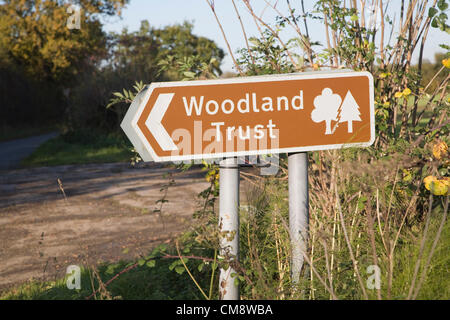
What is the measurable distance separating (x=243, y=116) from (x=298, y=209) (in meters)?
0.45

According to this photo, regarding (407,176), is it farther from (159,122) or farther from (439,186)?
(159,122)

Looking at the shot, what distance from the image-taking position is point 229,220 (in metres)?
1.91

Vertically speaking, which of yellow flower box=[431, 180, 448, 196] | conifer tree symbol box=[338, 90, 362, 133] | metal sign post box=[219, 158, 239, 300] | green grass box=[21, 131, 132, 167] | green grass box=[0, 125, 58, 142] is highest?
green grass box=[0, 125, 58, 142]

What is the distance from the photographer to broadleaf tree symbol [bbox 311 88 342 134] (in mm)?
1908

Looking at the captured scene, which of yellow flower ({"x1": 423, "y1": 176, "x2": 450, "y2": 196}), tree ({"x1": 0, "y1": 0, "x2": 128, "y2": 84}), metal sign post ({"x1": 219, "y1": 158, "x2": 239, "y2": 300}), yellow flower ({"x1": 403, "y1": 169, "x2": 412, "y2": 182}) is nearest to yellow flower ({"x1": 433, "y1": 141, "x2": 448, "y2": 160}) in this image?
yellow flower ({"x1": 423, "y1": 176, "x2": 450, "y2": 196})

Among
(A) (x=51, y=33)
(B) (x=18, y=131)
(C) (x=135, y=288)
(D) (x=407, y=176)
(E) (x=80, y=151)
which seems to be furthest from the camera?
(B) (x=18, y=131)

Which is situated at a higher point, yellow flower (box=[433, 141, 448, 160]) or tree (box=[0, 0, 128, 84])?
tree (box=[0, 0, 128, 84])

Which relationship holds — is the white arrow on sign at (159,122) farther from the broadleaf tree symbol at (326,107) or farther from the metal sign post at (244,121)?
the broadleaf tree symbol at (326,107)

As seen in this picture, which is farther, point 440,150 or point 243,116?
point 440,150

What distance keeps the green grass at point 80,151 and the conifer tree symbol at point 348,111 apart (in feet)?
28.5

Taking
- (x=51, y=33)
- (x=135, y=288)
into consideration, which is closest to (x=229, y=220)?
(x=135, y=288)

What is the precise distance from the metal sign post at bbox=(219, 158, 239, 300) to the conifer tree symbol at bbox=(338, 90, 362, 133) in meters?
0.48

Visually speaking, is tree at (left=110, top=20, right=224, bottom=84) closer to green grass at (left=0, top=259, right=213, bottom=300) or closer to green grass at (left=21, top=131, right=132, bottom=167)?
green grass at (left=0, top=259, right=213, bottom=300)
